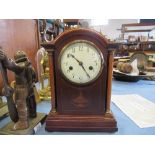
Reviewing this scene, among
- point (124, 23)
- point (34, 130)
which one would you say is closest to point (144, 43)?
point (124, 23)

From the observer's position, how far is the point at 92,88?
479 millimetres

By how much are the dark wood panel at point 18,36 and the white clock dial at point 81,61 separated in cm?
42

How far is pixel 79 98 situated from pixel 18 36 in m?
0.56

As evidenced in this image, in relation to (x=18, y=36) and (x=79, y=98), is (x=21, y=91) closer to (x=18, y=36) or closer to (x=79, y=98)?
(x=79, y=98)

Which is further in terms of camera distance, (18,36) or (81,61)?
(18,36)

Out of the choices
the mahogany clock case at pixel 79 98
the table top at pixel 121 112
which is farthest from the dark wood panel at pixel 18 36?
the mahogany clock case at pixel 79 98

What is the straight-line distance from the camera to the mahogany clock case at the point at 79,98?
0.46 meters

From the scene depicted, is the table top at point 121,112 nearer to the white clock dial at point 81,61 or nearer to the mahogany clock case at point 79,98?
the mahogany clock case at point 79,98

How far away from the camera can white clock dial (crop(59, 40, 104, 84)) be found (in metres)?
0.46

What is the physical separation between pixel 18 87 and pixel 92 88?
0.20 metres

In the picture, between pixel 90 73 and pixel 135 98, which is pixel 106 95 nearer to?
pixel 90 73

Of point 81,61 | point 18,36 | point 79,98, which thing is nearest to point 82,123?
point 79,98

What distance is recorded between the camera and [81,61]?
0.47m

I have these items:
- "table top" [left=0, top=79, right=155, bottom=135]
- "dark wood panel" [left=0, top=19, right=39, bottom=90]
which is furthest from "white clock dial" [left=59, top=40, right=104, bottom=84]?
"dark wood panel" [left=0, top=19, right=39, bottom=90]
